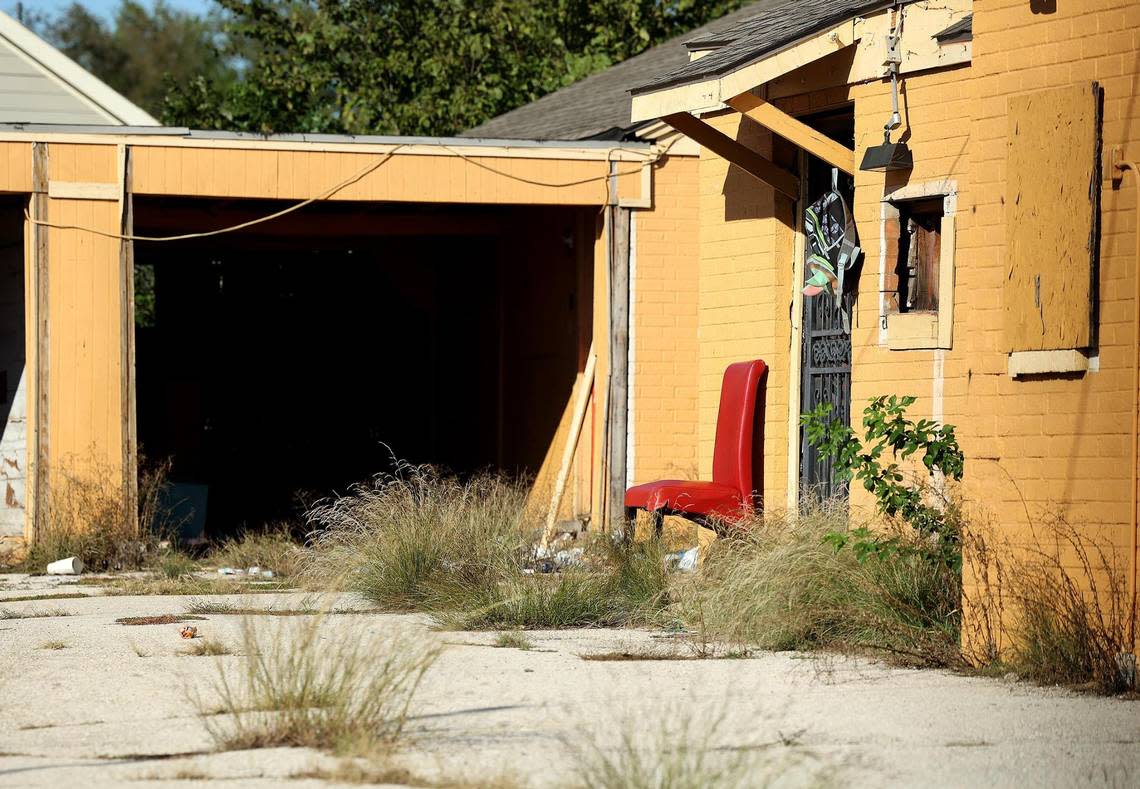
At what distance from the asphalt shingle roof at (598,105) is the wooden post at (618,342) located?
0.97 metres

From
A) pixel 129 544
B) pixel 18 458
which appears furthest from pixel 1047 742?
pixel 18 458

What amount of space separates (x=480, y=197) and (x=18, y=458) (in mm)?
4359

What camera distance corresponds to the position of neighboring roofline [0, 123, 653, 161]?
1244cm

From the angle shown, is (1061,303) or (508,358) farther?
(508,358)

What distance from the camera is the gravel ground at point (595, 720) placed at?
4.83m

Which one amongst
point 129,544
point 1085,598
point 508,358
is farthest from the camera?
point 508,358

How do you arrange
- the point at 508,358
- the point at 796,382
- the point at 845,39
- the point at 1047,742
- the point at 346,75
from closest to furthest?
1. the point at 1047,742
2. the point at 845,39
3. the point at 796,382
4. the point at 508,358
5. the point at 346,75

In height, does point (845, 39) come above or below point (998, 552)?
above

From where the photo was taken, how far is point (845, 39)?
9.62m

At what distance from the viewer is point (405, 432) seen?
2023cm

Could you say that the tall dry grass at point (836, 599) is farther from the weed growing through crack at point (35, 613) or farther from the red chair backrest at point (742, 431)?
the weed growing through crack at point (35, 613)

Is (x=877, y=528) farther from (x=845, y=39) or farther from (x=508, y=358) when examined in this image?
(x=508, y=358)

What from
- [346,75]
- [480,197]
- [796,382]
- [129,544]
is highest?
[346,75]

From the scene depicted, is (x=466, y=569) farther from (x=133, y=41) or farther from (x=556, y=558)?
(x=133, y=41)
